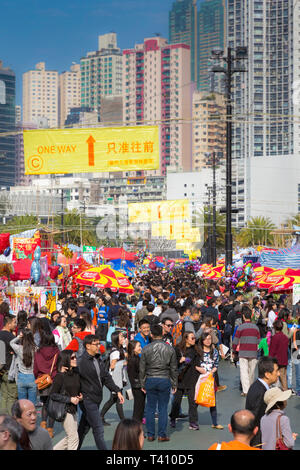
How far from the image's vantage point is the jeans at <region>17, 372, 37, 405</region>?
10273 mm

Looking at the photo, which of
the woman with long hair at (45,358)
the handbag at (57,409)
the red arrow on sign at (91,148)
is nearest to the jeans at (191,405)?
the woman with long hair at (45,358)

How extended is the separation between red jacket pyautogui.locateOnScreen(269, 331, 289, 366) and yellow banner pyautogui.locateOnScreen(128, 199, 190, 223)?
97.3 feet

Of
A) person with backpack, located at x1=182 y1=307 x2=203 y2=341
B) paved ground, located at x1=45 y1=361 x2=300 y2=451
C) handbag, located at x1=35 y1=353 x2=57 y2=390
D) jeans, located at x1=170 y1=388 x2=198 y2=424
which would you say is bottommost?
paved ground, located at x1=45 y1=361 x2=300 y2=451

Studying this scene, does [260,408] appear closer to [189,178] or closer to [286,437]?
[286,437]

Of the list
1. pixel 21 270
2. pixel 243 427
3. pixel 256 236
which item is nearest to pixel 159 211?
pixel 21 270

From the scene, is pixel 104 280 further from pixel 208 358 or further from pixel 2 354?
pixel 208 358

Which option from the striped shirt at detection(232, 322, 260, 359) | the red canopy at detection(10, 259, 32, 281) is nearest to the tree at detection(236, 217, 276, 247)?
the red canopy at detection(10, 259, 32, 281)

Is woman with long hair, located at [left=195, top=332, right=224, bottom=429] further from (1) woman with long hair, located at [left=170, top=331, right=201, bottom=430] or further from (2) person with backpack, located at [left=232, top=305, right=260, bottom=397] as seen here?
(2) person with backpack, located at [left=232, top=305, right=260, bottom=397]

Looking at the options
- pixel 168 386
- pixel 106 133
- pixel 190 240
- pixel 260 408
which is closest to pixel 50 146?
pixel 106 133

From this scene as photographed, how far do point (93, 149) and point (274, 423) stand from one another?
14631 millimetres

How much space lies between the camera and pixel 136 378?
10414 mm

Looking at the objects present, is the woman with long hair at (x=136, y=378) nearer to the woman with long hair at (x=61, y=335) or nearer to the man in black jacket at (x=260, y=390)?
the man in black jacket at (x=260, y=390)

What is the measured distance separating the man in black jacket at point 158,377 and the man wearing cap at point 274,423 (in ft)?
10.9

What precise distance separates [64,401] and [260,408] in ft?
7.38
